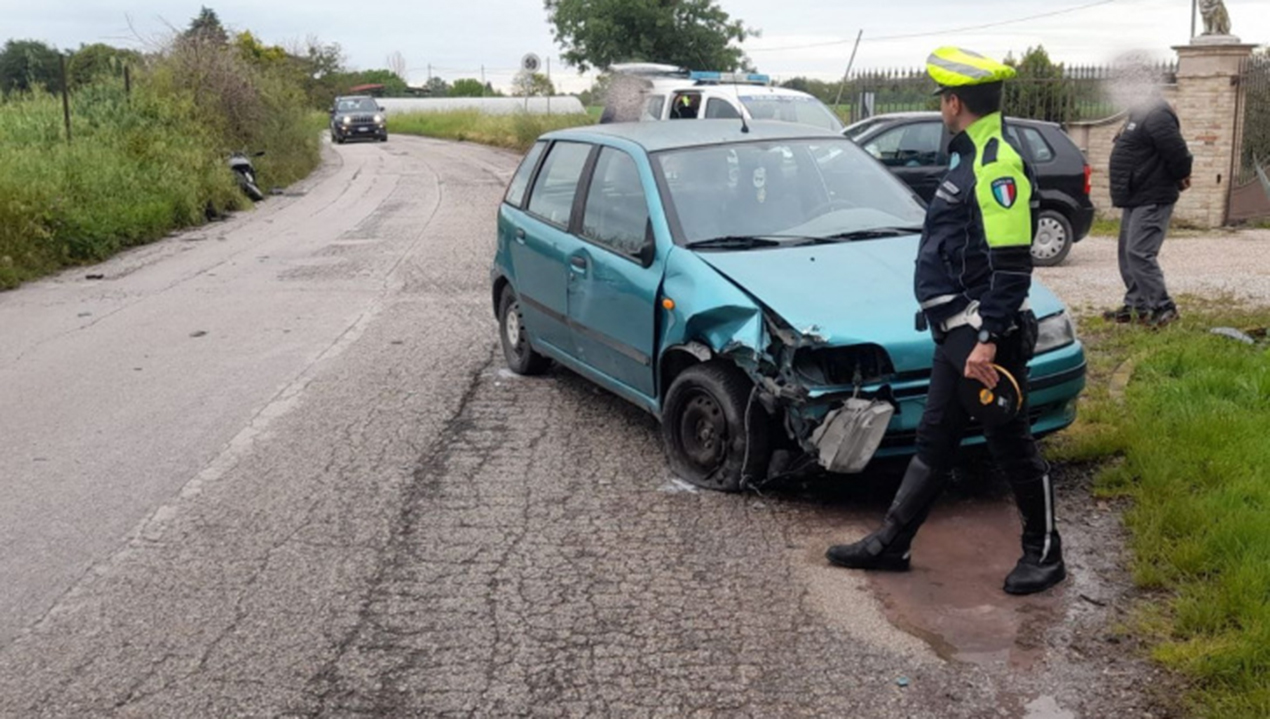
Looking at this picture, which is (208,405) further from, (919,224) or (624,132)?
(919,224)

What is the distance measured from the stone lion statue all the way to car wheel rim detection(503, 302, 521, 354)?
12.4 m

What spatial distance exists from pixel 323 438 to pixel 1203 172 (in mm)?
13890

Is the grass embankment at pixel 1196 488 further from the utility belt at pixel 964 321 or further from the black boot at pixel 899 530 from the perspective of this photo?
the utility belt at pixel 964 321

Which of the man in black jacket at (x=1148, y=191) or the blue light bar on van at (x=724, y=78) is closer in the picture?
the man in black jacket at (x=1148, y=191)

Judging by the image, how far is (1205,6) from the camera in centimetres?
1705

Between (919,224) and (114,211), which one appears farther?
(114,211)

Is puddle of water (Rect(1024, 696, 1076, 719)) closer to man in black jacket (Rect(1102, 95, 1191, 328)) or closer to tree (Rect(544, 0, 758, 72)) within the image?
man in black jacket (Rect(1102, 95, 1191, 328))

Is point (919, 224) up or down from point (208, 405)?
up

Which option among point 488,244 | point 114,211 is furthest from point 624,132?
point 114,211

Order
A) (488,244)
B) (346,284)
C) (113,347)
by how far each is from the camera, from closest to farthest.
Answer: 1. (113,347)
2. (346,284)
3. (488,244)

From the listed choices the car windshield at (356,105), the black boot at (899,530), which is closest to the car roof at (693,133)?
the black boot at (899,530)

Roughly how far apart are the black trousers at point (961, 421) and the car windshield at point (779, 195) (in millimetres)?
1748

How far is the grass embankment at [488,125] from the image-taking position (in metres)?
38.0

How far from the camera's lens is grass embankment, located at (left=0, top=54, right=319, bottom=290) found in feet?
51.0
